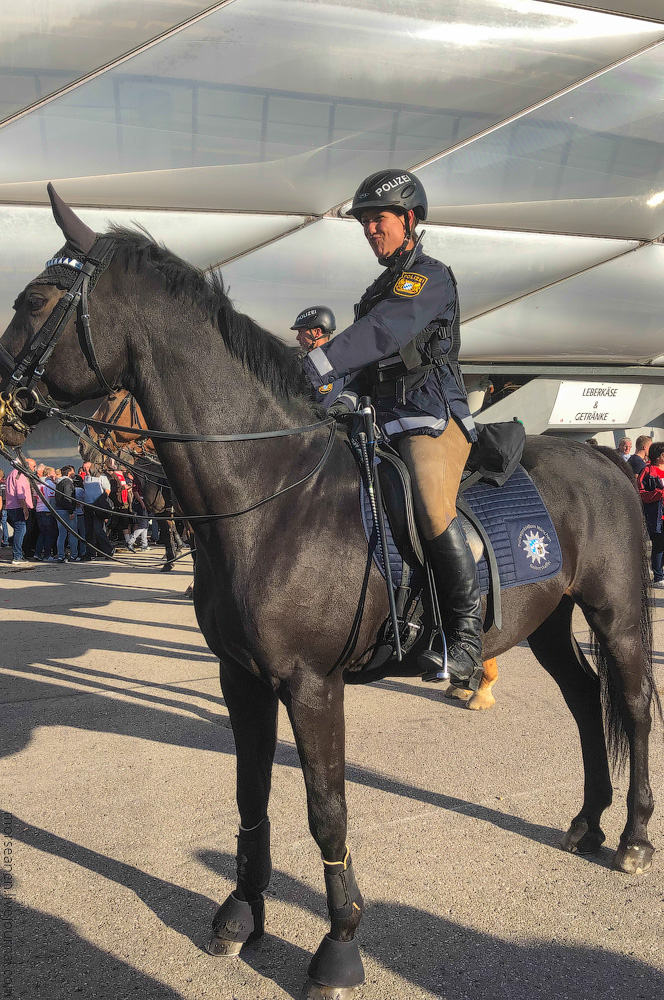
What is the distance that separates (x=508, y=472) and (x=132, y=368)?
1.70 m

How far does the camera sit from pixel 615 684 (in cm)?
361

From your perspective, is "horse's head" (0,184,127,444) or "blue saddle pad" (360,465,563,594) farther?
"blue saddle pad" (360,465,563,594)

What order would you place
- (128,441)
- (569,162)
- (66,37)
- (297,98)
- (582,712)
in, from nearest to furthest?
(582,712) < (128,441) < (66,37) < (297,98) < (569,162)

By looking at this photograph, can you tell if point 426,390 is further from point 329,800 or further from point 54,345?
point 329,800

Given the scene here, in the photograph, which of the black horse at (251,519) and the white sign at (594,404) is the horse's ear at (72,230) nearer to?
the black horse at (251,519)

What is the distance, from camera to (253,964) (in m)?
2.73

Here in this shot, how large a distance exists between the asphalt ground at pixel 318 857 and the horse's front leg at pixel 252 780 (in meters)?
0.19

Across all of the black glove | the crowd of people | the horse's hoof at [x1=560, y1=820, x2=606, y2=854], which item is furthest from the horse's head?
the crowd of people

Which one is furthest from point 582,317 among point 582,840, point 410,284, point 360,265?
point 410,284

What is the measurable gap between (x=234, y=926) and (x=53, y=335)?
2303 mm

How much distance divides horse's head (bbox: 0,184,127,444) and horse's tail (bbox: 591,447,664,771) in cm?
273

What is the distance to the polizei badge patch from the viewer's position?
8.73 feet

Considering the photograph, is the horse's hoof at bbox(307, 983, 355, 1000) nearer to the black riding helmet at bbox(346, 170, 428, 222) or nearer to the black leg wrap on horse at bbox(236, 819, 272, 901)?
the black leg wrap on horse at bbox(236, 819, 272, 901)

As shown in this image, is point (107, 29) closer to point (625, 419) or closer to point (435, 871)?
point (435, 871)
